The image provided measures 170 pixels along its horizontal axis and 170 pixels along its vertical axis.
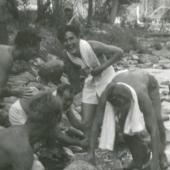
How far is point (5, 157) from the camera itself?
13.8 feet

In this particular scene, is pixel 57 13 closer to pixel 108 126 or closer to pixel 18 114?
pixel 108 126

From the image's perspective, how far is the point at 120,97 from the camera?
16.7 ft

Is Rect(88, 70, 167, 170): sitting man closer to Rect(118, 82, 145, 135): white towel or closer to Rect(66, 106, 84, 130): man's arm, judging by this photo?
Rect(118, 82, 145, 135): white towel

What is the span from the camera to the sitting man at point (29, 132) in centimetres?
412

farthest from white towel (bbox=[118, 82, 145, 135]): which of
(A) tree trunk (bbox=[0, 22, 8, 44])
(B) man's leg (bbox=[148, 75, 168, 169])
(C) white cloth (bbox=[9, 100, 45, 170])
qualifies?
(A) tree trunk (bbox=[0, 22, 8, 44])

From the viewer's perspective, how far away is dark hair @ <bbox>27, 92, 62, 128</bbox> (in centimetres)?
434

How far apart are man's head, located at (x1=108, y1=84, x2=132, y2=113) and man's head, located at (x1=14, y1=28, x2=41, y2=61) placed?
2.79 feet

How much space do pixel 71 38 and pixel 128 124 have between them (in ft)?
4.05

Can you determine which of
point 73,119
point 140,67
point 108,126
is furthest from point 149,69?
point 108,126

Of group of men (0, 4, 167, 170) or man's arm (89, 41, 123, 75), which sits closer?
group of men (0, 4, 167, 170)

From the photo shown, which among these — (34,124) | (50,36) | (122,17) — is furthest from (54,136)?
(122,17)

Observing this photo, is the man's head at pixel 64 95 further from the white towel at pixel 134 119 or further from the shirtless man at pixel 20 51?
the white towel at pixel 134 119

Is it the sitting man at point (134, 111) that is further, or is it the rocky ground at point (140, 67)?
the rocky ground at point (140, 67)

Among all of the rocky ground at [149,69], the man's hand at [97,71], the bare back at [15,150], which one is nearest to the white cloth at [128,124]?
the rocky ground at [149,69]
